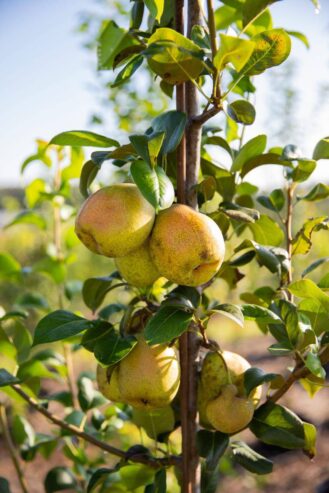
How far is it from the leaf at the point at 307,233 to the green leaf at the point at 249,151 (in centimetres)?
12

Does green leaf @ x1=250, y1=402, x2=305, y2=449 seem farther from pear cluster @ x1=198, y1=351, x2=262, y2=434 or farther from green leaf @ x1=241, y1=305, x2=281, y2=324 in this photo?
green leaf @ x1=241, y1=305, x2=281, y2=324

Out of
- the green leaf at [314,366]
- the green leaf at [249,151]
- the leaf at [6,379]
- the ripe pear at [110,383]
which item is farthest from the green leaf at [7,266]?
the green leaf at [314,366]

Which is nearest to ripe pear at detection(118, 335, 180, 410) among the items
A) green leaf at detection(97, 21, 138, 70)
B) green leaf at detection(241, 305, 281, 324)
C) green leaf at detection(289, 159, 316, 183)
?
green leaf at detection(241, 305, 281, 324)

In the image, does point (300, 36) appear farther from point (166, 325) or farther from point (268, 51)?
point (166, 325)

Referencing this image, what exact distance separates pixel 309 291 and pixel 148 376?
22 centimetres

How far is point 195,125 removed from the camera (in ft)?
2.13

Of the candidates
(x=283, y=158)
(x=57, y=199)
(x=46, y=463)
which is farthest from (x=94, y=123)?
(x=283, y=158)

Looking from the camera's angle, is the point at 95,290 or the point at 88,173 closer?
the point at 88,173

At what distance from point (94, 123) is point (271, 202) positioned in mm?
1599

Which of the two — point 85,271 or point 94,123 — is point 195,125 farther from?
point 85,271

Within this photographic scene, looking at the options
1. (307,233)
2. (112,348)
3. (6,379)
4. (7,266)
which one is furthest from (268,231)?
(7,266)

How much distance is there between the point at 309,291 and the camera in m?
0.65

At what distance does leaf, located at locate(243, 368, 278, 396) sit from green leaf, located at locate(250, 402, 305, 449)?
57 millimetres

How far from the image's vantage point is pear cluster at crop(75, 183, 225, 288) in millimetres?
547
